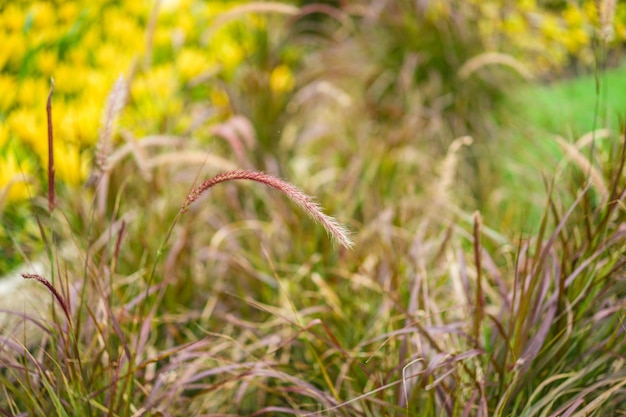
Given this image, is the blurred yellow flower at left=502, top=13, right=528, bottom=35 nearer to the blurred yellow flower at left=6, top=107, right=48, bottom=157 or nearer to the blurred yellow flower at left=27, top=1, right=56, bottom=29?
the blurred yellow flower at left=27, top=1, right=56, bottom=29

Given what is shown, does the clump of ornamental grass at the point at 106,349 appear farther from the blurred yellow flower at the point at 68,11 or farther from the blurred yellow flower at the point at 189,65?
the blurred yellow flower at the point at 189,65

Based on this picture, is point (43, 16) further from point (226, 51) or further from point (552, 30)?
point (552, 30)

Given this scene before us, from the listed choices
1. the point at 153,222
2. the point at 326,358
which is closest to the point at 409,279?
the point at 326,358

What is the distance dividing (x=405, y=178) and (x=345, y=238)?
2.29 m

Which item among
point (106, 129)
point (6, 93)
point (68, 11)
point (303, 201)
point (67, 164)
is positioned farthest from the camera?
point (68, 11)

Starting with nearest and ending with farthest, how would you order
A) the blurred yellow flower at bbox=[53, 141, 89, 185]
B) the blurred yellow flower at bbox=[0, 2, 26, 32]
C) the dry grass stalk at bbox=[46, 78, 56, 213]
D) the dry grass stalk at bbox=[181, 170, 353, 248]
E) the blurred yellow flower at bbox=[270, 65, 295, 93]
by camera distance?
the dry grass stalk at bbox=[181, 170, 353, 248] → the dry grass stalk at bbox=[46, 78, 56, 213] → the blurred yellow flower at bbox=[53, 141, 89, 185] → the blurred yellow flower at bbox=[0, 2, 26, 32] → the blurred yellow flower at bbox=[270, 65, 295, 93]

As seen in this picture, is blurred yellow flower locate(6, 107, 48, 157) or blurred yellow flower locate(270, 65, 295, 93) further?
blurred yellow flower locate(270, 65, 295, 93)

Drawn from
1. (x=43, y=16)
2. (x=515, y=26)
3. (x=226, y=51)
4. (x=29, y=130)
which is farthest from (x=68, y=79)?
(x=515, y=26)

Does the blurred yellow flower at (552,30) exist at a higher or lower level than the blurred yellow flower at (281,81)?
higher

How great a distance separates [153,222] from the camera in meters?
2.50

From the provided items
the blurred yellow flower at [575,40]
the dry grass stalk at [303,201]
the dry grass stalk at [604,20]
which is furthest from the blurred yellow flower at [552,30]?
the dry grass stalk at [303,201]

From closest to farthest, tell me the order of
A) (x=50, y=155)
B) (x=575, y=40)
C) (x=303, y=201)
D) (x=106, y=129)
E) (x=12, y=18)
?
1. (x=303, y=201)
2. (x=50, y=155)
3. (x=106, y=129)
4. (x=12, y=18)
5. (x=575, y=40)

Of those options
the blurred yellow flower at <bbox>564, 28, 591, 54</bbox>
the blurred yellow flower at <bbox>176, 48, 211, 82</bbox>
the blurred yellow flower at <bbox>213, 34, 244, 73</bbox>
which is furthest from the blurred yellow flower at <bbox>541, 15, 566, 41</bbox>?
the blurred yellow flower at <bbox>176, 48, 211, 82</bbox>

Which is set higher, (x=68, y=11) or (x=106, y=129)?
(x=68, y=11)
